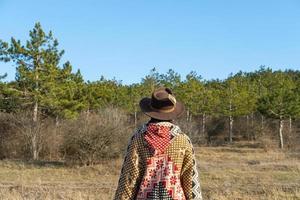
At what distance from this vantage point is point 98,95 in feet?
169

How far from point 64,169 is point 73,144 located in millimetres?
2278

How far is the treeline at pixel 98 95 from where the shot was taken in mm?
35875

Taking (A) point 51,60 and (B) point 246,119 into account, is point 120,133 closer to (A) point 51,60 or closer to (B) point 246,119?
(A) point 51,60

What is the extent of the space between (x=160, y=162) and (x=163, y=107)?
1.49 ft

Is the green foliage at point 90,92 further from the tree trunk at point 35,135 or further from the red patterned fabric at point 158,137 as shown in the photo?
the red patterned fabric at point 158,137

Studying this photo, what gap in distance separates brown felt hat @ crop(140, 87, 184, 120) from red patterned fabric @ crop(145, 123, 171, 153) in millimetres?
93

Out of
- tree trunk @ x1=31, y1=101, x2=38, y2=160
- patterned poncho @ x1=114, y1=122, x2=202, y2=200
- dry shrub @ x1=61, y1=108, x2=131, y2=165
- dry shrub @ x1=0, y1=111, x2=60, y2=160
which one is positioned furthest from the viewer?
dry shrub @ x1=0, y1=111, x2=60, y2=160

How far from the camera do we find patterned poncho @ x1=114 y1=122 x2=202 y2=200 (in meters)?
4.16

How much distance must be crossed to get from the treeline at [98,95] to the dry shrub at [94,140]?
17.4 feet

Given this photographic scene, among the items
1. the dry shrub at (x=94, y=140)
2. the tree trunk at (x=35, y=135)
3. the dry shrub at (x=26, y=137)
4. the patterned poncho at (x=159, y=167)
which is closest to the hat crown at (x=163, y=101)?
the patterned poncho at (x=159, y=167)

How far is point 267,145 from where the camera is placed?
53.5 m

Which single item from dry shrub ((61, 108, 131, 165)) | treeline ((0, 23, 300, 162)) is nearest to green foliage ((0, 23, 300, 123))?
treeline ((0, 23, 300, 162))

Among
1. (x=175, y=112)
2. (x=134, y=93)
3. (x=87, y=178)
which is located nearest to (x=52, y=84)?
(x=87, y=178)

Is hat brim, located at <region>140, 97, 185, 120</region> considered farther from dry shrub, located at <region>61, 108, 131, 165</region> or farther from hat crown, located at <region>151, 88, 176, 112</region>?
dry shrub, located at <region>61, 108, 131, 165</region>
